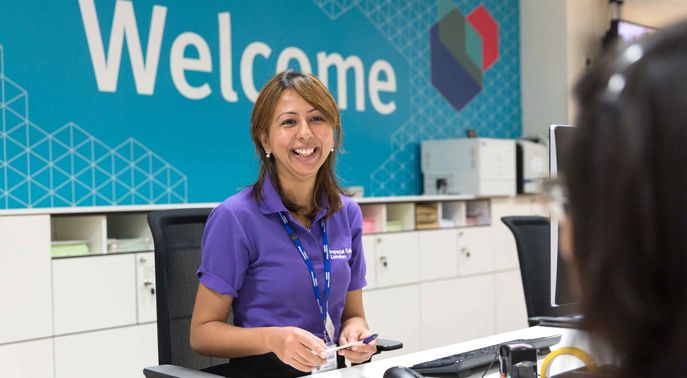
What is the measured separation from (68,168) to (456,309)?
264 cm

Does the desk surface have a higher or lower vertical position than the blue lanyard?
lower

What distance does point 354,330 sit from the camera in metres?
2.03

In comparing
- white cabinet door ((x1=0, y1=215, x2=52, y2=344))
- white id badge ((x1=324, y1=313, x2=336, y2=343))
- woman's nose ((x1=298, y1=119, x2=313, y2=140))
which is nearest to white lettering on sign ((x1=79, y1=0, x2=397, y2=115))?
white cabinet door ((x1=0, y1=215, x2=52, y2=344))

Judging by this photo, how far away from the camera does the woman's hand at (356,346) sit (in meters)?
1.84

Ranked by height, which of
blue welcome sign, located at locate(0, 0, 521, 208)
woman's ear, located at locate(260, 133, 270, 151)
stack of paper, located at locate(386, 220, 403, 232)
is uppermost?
blue welcome sign, located at locate(0, 0, 521, 208)

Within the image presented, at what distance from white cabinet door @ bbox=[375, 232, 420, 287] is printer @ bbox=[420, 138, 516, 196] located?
694 mm

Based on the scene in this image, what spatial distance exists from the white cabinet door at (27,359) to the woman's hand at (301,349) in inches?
67.5

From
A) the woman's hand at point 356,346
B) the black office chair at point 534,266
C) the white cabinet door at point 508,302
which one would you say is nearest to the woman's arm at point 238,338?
the woman's hand at point 356,346

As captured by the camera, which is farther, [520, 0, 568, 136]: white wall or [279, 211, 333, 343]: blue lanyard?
[520, 0, 568, 136]: white wall

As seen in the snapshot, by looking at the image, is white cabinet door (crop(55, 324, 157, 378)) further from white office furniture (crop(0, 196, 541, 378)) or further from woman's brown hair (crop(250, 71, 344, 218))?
woman's brown hair (crop(250, 71, 344, 218))

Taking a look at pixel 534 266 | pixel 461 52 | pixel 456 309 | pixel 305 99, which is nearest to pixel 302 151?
pixel 305 99

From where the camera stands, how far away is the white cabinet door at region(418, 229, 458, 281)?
15.2ft

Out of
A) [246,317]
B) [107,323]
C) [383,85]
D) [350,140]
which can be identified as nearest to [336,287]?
[246,317]

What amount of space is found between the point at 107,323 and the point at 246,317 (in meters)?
1.47
